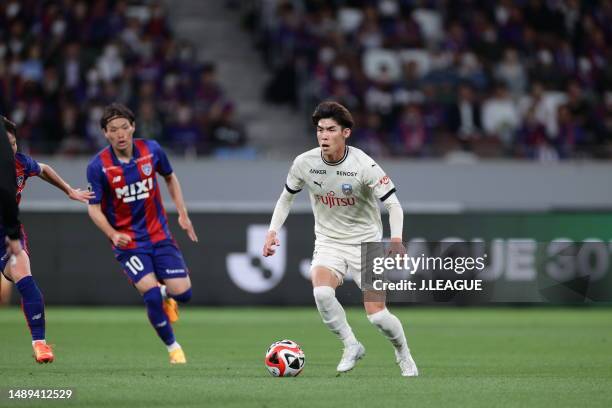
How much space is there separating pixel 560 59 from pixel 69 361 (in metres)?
15.9

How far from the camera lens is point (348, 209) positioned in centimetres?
1023

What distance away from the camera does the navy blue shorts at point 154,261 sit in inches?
436

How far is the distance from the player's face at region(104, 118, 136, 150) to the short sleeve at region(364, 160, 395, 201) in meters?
2.35

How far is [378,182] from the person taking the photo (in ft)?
32.8

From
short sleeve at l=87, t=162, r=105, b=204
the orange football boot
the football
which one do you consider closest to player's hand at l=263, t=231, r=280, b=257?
the football

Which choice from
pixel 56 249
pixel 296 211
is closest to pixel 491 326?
pixel 296 211

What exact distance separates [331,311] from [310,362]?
171 centimetres

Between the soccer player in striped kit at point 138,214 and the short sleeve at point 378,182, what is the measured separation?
182 centimetres

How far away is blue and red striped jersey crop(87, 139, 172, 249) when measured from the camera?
11055mm

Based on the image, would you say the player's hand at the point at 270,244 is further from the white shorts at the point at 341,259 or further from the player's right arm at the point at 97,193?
the player's right arm at the point at 97,193

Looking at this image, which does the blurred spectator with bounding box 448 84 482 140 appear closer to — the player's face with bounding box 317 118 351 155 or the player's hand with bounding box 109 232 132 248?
the player's hand with bounding box 109 232 132 248

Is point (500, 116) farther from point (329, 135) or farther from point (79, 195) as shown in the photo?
point (79, 195)

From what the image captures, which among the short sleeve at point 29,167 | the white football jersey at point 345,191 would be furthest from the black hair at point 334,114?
the short sleeve at point 29,167

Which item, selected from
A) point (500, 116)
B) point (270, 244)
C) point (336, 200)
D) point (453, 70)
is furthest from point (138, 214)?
point (453, 70)
